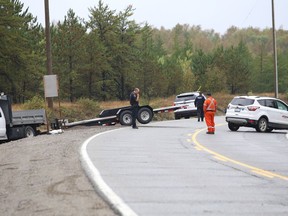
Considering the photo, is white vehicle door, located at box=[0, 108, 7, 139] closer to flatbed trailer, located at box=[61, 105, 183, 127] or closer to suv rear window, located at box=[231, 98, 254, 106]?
flatbed trailer, located at box=[61, 105, 183, 127]

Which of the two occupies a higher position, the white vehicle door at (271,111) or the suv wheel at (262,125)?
the white vehicle door at (271,111)

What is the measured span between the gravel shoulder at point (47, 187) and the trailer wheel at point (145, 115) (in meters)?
14.1

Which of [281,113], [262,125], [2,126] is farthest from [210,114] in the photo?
[2,126]

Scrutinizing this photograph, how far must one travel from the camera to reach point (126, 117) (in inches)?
1088

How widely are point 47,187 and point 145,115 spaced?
1975 centimetres

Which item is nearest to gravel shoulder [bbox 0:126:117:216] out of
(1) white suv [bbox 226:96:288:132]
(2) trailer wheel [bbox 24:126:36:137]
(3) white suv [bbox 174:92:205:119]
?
(2) trailer wheel [bbox 24:126:36:137]

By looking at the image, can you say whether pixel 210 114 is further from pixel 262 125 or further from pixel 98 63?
pixel 98 63

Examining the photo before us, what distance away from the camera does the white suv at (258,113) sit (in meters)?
24.0

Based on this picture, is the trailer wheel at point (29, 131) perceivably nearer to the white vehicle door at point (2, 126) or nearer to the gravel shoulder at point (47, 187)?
the white vehicle door at point (2, 126)

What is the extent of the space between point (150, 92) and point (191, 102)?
2737cm

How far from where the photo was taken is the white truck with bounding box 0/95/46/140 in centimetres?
2423

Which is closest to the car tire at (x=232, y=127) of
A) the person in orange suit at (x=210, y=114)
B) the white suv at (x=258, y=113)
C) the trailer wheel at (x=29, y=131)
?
the white suv at (x=258, y=113)

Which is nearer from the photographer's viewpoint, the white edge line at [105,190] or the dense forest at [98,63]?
the white edge line at [105,190]

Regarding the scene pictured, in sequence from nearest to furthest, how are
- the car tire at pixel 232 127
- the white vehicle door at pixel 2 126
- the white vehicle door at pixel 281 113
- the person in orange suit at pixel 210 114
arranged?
the person in orange suit at pixel 210 114
the white vehicle door at pixel 2 126
the white vehicle door at pixel 281 113
the car tire at pixel 232 127
